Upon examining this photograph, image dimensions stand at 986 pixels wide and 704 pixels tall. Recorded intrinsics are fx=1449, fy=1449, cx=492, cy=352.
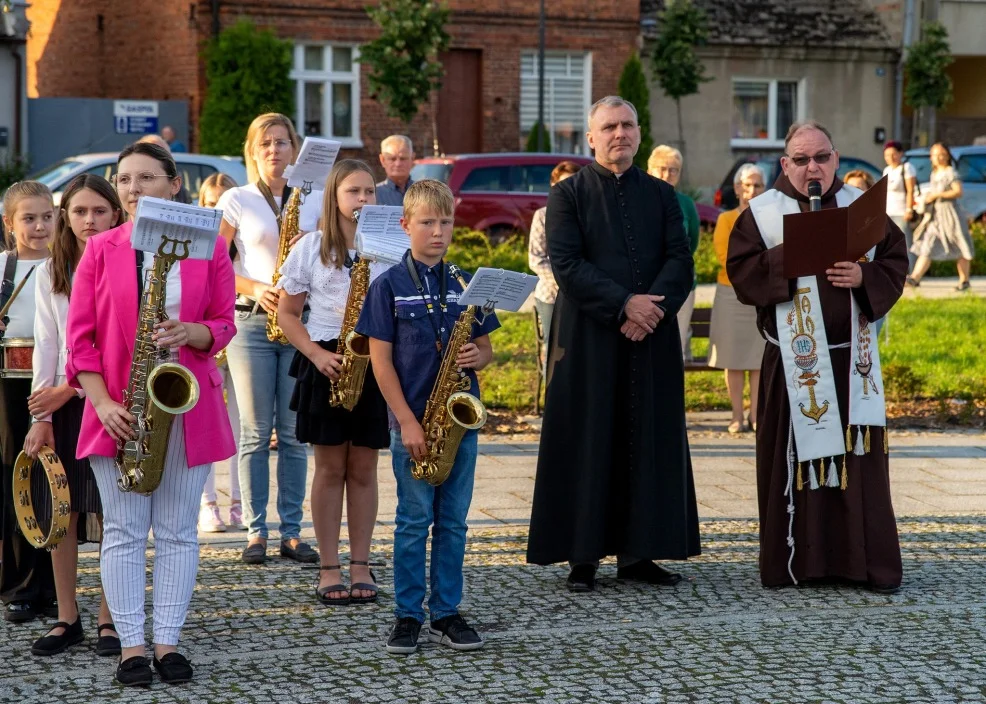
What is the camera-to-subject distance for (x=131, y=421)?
16.5ft

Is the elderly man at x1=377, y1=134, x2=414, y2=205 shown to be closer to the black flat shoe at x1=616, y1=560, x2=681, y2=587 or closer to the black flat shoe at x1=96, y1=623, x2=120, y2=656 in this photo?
the black flat shoe at x1=616, y1=560, x2=681, y2=587

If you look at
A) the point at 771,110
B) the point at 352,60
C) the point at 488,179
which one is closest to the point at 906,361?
the point at 488,179

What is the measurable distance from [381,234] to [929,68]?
27892 mm

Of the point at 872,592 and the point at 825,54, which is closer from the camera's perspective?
the point at 872,592

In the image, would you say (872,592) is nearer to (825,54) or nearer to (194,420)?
(194,420)

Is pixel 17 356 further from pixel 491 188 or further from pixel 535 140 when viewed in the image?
pixel 535 140

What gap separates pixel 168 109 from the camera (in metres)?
→ 26.3

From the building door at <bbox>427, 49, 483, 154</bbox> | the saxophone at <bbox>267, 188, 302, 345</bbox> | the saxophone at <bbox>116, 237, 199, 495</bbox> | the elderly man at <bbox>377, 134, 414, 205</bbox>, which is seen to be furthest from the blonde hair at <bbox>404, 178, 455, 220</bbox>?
the building door at <bbox>427, 49, 483, 154</bbox>

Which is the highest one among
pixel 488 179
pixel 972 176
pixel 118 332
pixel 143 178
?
pixel 972 176

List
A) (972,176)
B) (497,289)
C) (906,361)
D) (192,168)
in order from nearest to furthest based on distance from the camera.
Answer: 1. (497,289)
2. (906,361)
3. (192,168)
4. (972,176)

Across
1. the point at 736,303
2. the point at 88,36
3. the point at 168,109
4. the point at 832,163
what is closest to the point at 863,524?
the point at 832,163

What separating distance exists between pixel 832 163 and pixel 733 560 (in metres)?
1.97

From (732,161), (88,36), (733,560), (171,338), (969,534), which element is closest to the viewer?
(171,338)

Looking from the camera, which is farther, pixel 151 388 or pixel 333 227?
pixel 333 227
